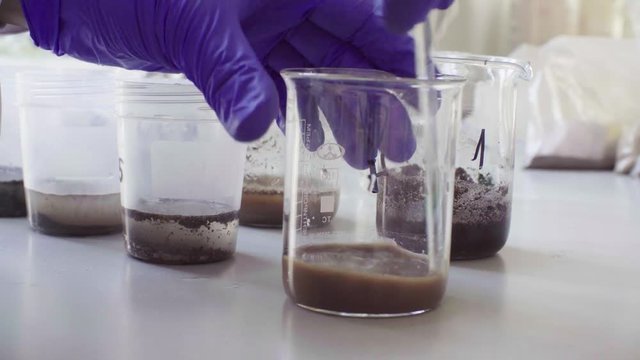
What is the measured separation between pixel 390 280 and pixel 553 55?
1.73 m

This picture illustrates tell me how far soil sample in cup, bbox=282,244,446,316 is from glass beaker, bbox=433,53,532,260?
202 mm

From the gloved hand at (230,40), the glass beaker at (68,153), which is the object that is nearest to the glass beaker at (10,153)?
the glass beaker at (68,153)

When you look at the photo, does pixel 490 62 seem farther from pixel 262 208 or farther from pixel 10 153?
pixel 10 153

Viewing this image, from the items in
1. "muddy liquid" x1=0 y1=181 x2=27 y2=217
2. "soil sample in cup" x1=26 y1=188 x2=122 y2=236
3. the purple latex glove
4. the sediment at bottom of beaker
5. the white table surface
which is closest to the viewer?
the white table surface

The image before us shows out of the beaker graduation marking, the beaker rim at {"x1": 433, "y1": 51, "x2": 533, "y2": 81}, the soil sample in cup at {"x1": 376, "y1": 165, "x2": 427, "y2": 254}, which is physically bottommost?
the soil sample in cup at {"x1": 376, "y1": 165, "x2": 427, "y2": 254}

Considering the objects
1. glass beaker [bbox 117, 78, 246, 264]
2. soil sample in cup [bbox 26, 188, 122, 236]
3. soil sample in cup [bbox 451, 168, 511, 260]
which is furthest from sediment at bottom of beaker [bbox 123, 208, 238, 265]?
soil sample in cup [bbox 451, 168, 511, 260]

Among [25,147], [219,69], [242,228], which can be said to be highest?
[219,69]

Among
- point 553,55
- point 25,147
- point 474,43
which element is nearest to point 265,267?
point 25,147

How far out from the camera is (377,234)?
0.78m

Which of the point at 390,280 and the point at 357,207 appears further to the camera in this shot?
the point at 357,207

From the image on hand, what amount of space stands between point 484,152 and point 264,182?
0.34 meters

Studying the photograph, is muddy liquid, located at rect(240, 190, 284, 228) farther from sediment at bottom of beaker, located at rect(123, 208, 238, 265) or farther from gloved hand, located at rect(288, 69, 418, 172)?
gloved hand, located at rect(288, 69, 418, 172)

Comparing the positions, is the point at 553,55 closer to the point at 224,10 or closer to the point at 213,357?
the point at 224,10

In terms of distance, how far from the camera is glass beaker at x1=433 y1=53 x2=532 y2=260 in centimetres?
93
